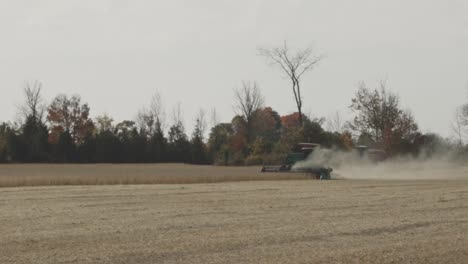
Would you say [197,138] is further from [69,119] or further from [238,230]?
[238,230]

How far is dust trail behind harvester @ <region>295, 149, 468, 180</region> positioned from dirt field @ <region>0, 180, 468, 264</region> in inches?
820

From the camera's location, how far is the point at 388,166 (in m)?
47.1

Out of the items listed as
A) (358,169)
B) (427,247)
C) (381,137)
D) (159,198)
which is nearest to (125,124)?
(381,137)

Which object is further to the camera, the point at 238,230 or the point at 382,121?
the point at 382,121

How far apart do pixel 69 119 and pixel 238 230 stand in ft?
260

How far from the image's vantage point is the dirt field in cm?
1009

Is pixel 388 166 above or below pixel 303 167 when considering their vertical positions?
above

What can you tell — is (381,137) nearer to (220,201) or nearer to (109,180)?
(109,180)

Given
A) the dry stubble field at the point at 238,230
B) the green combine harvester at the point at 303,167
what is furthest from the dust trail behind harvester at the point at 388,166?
the dry stubble field at the point at 238,230

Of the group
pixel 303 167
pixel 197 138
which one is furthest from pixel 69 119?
pixel 303 167

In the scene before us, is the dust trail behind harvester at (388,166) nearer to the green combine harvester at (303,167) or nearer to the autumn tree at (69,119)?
the green combine harvester at (303,167)

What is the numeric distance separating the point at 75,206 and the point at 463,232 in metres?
11.6

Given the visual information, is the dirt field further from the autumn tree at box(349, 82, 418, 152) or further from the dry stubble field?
the autumn tree at box(349, 82, 418, 152)

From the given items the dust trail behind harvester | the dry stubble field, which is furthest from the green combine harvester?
the dry stubble field
